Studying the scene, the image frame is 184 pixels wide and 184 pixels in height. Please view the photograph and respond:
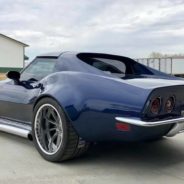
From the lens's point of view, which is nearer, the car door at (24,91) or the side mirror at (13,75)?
the car door at (24,91)

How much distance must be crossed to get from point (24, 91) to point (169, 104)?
1992mm

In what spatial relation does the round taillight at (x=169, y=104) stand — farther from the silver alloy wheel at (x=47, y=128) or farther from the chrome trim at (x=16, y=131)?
the chrome trim at (x=16, y=131)

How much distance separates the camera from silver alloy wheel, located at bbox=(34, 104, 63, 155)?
4.36 m

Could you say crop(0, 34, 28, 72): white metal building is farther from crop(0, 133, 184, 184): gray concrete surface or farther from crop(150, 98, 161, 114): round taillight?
crop(150, 98, 161, 114): round taillight

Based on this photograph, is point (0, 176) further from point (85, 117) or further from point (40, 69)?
point (40, 69)

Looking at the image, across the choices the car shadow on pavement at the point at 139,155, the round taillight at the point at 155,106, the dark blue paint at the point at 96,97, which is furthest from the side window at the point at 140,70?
the round taillight at the point at 155,106

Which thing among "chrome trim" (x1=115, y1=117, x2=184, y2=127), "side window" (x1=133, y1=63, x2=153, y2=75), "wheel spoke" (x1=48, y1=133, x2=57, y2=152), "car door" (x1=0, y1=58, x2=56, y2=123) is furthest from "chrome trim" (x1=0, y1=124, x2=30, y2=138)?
"side window" (x1=133, y1=63, x2=153, y2=75)

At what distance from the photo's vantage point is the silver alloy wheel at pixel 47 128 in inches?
171

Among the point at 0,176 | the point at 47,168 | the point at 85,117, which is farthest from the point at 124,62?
the point at 0,176

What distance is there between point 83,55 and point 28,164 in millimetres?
1517

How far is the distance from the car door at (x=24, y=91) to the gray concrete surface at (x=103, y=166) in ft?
1.50

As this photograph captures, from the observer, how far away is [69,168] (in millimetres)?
4117

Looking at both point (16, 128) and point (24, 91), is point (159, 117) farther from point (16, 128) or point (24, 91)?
point (16, 128)

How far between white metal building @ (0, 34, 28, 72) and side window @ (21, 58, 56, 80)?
42795mm
